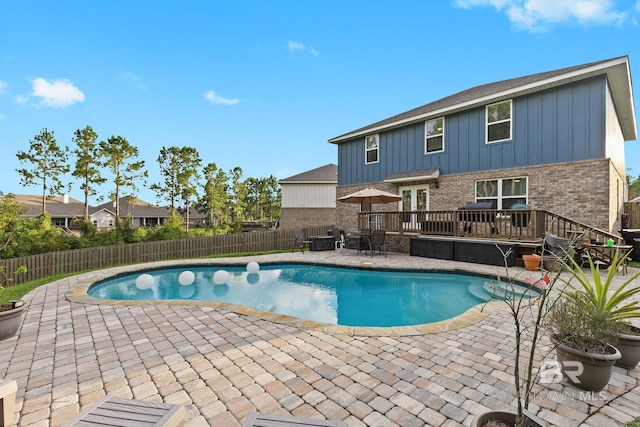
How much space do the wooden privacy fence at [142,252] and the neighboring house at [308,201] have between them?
283 inches

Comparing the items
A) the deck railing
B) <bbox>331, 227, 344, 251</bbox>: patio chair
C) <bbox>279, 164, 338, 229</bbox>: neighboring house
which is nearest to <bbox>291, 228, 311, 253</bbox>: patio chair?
<bbox>331, 227, 344, 251</bbox>: patio chair

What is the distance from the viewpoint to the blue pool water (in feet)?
22.7

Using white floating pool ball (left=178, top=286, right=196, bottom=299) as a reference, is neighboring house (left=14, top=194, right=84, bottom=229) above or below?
above

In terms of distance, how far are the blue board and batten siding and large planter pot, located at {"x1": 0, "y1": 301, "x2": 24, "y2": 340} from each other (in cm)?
1397

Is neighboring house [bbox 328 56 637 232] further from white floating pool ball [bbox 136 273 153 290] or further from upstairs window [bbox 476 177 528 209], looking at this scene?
white floating pool ball [bbox 136 273 153 290]

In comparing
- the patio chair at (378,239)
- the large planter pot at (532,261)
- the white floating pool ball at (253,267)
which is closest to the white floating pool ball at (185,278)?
the white floating pool ball at (253,267)

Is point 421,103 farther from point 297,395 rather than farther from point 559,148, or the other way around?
point 297,395

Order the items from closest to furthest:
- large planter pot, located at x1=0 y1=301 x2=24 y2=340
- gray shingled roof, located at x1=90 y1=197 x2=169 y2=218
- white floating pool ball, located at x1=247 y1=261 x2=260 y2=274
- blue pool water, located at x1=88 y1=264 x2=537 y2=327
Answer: large planter pot, located at x1=0 y1=301 x2=24 y2=340, blue pool water, located at x1=88 y1=264 x2=537 y2=327, white floating pool ball, located at x1=247 y1=261 x2=260 y2=274, gray shingled roof, located at x1=90 y1=197 x2=169 y2=218

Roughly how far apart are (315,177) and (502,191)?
15.7 meters

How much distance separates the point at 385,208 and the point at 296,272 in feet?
22.8

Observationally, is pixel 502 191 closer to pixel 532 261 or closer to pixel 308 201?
pixel 532 261

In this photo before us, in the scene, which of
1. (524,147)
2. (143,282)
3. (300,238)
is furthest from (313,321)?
(524,147)

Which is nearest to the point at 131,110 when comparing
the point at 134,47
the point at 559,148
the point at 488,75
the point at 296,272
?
the point at 134,47

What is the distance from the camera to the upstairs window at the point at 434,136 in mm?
13797
